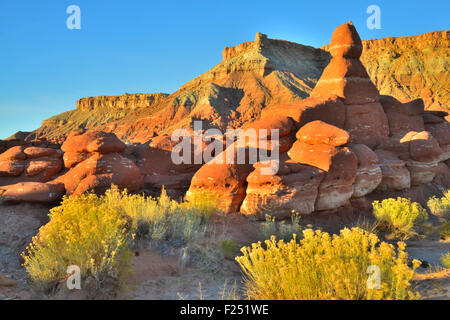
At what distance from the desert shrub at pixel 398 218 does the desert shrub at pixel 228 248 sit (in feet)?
13.9

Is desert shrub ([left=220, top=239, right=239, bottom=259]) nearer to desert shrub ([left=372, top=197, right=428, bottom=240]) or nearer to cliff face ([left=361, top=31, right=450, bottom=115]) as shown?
desert shrub ([left=372, top=197, right=428, bottom=240])

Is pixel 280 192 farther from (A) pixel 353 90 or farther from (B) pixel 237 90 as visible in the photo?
(B) pixel 237 90

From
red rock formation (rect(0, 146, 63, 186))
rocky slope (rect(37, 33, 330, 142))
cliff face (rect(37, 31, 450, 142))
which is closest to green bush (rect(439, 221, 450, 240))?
red rock formation (rect(0, 146, 63, 186))

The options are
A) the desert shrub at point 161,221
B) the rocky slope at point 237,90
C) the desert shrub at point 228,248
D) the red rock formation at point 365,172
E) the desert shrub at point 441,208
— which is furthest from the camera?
the rocky slope at point 237,90

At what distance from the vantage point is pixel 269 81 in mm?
53125

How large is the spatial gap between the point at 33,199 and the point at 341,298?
7.16 m

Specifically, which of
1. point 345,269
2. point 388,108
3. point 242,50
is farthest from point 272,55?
point 345,269

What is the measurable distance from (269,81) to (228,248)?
166 feet

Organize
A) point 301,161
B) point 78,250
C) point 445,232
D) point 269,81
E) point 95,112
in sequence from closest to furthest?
point 78,250 → point 445,232 → point 301,161 → point 269,81 → point 95,112

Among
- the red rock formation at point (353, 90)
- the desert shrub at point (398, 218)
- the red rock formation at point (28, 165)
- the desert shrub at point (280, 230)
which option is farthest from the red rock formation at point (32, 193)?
the red rock formation at point (353, 90)

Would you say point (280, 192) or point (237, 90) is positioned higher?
point (237, 90)

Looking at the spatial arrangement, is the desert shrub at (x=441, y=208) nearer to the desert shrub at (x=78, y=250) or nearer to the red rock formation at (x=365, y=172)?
the red rock formation at (x=365, y=172)

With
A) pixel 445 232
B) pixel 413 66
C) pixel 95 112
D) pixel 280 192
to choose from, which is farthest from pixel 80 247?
pixel 95 112

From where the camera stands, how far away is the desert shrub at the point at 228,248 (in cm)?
545
